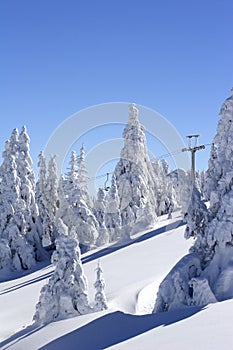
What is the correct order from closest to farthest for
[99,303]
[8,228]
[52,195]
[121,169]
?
[99,303] < [8,228] < [121,169] < [52,195]

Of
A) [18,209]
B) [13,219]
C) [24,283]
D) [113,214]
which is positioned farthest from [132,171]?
[24,283]

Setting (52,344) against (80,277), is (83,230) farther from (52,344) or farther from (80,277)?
(52,344)

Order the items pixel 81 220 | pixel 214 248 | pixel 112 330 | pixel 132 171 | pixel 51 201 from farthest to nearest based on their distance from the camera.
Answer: pixel 51 201 → pixel 132 171 → pixel 81 220 → pixel 214 248 → pixel 112 330

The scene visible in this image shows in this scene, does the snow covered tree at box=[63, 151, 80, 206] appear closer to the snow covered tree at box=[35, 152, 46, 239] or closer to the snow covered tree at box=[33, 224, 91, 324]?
the snow covered tree at box=[35, 152, 46, 239]

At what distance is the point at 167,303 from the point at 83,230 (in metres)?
24.9

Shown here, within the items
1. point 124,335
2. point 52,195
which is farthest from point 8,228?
point 124,335

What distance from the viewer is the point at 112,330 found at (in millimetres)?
9484

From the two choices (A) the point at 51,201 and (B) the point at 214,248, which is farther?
(A) the point at 51,201

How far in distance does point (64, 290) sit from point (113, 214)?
2392cm

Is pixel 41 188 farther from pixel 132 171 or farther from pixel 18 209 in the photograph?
pixel 132 171

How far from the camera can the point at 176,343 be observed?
7.44 metres

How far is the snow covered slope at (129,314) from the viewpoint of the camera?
8000mm

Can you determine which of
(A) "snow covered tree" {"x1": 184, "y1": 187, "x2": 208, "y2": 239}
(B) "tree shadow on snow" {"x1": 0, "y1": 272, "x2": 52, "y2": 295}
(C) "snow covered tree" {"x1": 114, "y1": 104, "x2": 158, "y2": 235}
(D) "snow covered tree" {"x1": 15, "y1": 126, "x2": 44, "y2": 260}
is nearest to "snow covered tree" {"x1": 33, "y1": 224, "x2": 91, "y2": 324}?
(A) "snow covered tree" {"x1": 184, "y1": 187, "x2": 208, "y2": 239}

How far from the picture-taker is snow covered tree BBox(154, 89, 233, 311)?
11.7m
